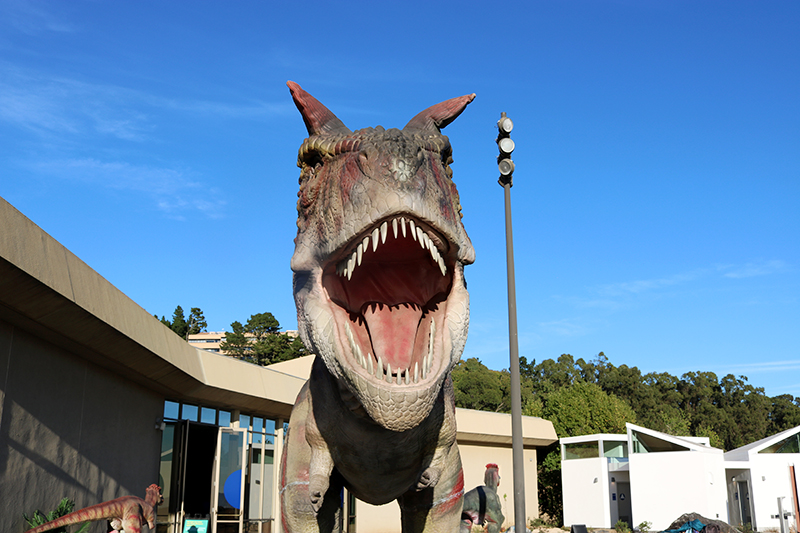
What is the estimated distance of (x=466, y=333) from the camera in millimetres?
2420

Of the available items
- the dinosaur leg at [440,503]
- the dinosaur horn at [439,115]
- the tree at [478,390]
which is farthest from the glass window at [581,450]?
the dinosaur horn at [439,115]

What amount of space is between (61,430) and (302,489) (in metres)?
8.10

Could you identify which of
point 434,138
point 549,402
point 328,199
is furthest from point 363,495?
point 549,402

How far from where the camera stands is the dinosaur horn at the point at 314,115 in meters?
2.80

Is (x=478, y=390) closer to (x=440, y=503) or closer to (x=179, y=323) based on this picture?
(x=179, y=323)

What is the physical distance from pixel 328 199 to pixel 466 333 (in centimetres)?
73

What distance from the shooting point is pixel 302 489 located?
295 centimetres

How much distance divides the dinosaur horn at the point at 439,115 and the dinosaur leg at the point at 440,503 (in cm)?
151

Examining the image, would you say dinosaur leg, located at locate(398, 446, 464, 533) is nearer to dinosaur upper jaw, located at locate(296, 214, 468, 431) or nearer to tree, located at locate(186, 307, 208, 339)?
dinosaur upper jaw, located at locate(296, 214, 468, 431)

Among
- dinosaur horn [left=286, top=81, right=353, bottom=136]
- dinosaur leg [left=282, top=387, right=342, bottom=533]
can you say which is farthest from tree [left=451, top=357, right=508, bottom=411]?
dinosaur horn [left=286, top=81, right=353, bottom=136]

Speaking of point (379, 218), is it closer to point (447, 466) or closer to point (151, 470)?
point (447, 466)

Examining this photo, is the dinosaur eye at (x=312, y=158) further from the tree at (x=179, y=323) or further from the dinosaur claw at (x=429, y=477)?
the tree at (x=179, y=323)

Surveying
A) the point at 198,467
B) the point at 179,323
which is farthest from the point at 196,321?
the point at 198,467

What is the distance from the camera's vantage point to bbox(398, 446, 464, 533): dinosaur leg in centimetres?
302
